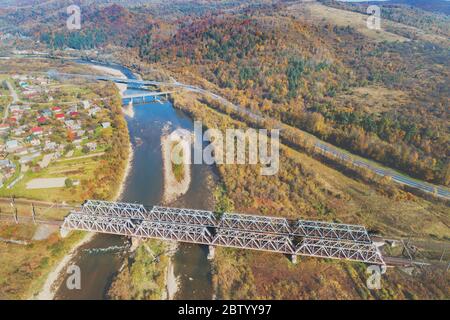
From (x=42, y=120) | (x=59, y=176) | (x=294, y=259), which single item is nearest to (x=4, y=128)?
(x=42, y=120)

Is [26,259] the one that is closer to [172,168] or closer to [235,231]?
[235,231]

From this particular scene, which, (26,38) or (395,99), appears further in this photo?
(26,38)

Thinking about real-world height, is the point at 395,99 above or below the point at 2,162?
above

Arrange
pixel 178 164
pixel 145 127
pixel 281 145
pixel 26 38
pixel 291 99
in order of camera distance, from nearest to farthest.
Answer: pixel 178 164, pixel 281 145, pixel 145 127, pixel 291 99, pixel 26 38

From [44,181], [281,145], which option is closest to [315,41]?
[281,145]

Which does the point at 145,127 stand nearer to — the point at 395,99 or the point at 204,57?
the point at 204,57

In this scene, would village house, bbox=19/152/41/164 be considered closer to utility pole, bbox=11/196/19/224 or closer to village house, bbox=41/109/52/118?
utility pole, bbox=11/196/19/224

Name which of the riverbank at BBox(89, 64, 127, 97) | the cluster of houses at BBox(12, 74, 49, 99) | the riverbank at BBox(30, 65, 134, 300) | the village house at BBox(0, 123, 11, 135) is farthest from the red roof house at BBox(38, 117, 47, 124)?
the riverbank at BBox(89, 64, 127, 97)
